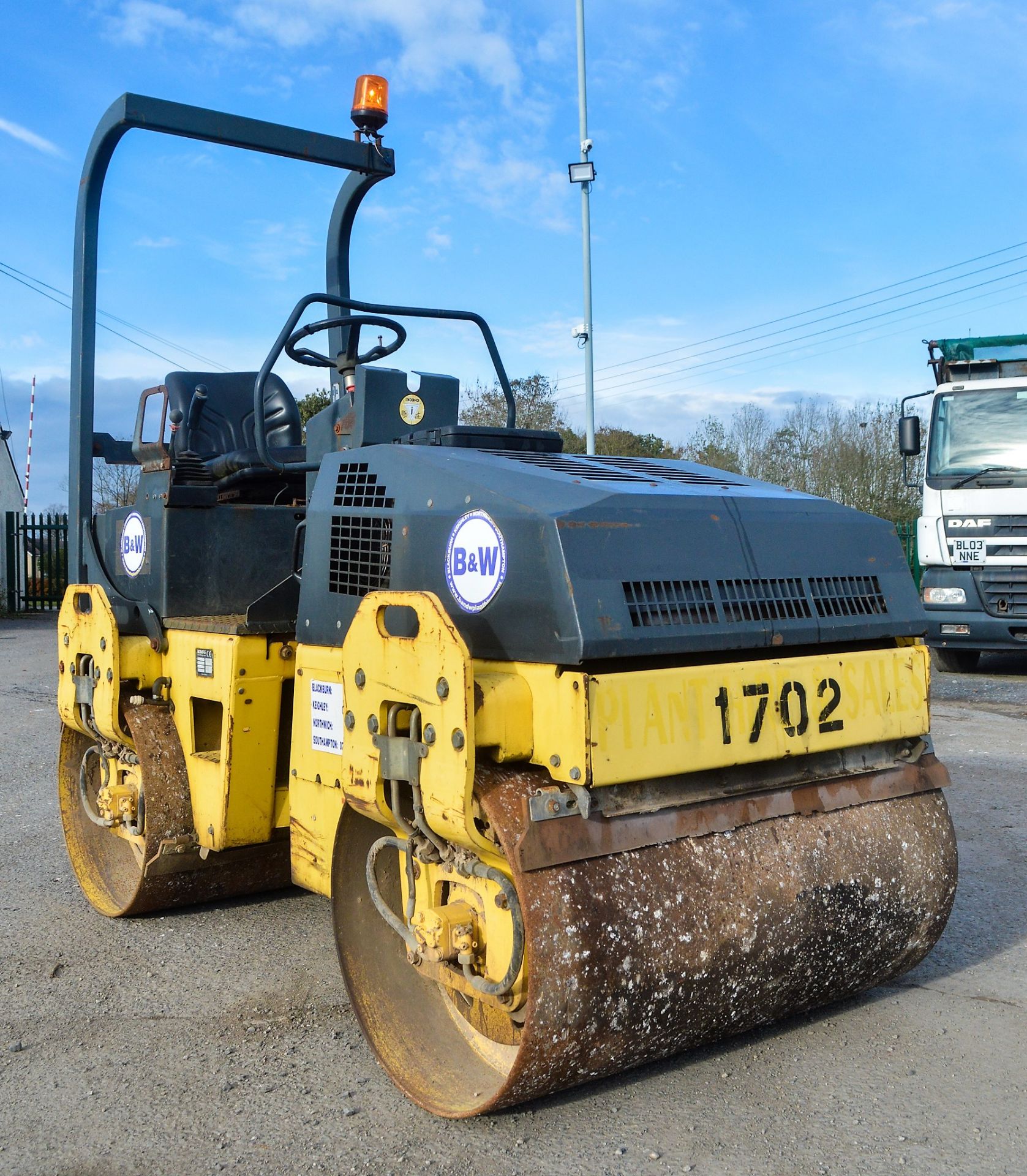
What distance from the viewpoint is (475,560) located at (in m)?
2.81

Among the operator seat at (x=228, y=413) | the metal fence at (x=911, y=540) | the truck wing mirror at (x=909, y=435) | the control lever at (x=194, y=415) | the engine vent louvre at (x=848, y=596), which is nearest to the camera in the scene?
the engine vent louvre at (x=848, y=596)

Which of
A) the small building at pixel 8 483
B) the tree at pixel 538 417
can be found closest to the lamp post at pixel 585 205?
the tree at pixel 538 417

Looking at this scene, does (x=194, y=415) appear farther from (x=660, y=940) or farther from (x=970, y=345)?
(x=970, y=345)

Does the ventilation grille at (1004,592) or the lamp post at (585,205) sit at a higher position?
the lamp post at (585,205)

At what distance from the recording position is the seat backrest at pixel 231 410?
202 inches

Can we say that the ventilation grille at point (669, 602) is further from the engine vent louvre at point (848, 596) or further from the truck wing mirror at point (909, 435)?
the truck wing mirror at point (909, 435)

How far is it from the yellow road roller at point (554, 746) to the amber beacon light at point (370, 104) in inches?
49.3

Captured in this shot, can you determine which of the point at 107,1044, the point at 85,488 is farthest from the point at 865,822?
the point at 85,488

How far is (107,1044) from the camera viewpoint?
10.5 ft

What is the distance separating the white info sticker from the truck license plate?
26.8 feet

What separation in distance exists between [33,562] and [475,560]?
1968 centimetres

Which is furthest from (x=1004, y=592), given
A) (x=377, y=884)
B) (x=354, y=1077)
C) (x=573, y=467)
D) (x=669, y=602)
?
(x=354, y=1077)

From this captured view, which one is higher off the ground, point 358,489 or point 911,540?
point 911,540

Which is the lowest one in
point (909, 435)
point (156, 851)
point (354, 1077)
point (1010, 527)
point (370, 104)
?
point (354, 1077)
